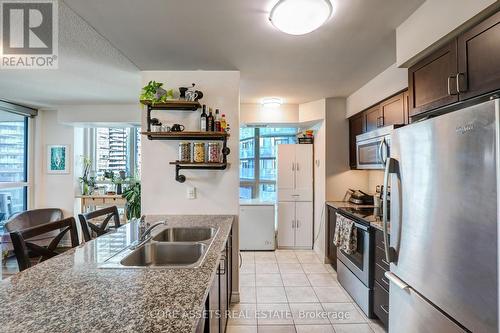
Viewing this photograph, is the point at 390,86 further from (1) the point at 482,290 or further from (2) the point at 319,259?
(2) the point at 319,259

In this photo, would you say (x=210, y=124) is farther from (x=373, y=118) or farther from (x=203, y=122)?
(x=373, y=118)

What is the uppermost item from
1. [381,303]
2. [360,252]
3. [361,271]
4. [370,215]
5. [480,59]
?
[480,59]

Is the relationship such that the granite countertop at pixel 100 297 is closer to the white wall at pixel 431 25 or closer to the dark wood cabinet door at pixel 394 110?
the white wall at pixel 431 25

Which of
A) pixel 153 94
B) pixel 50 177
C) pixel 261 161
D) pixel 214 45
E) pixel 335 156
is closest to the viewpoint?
pixel 214 45

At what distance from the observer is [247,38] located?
2.04m

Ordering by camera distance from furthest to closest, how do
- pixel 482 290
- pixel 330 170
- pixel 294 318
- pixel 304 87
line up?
pixel 330 170, pixel 304 87, pixel 294 318, pixel 482 290

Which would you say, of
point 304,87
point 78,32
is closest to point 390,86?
point 304,87

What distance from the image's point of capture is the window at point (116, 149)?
4.99 meters

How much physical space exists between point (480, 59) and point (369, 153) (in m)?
1.77

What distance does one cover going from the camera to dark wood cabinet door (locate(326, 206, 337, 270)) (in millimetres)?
3469

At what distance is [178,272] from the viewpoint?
4.06 ft

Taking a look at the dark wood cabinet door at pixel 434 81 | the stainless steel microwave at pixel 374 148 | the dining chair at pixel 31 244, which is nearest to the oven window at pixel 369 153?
the stainless steel microwave at pixel 374 148

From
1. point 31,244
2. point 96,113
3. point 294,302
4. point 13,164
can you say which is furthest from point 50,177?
point 294,302

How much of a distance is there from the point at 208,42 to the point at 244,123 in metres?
2.17
